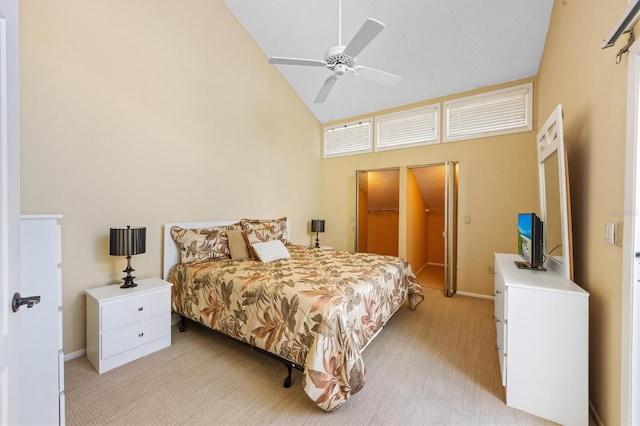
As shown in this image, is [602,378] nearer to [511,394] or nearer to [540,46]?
[511,394]

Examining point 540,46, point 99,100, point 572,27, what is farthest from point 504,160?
point 99,100

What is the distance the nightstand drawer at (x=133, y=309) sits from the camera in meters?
2.04

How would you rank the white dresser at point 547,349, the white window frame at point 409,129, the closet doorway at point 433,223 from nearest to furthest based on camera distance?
the white dresser at point 547,349
the closet doorway at point 433,223
the white window frame at point 409,129

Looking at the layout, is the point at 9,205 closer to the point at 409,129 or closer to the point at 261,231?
the point at 261,231

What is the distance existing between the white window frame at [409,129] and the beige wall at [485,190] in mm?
110

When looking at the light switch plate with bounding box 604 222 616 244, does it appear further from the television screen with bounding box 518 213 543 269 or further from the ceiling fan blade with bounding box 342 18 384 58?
the ceiling fan blade with bounding box 342 18 384 58

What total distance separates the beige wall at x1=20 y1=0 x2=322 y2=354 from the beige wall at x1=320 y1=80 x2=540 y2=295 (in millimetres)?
2721

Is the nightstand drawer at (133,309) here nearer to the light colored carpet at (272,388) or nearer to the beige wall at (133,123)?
the light colored carpet at (272,388)

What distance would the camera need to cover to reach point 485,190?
385 centimetres

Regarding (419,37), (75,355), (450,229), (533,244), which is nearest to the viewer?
(533,244)

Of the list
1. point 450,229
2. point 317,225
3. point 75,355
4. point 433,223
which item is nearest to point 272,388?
point 75,355

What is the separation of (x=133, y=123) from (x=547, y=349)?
149 inches

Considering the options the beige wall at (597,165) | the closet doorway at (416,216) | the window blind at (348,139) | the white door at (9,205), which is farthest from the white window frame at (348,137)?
the white door at (9,205)

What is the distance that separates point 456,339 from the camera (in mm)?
2592
